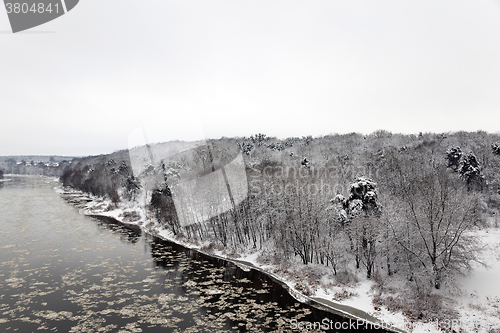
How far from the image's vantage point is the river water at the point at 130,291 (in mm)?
16891

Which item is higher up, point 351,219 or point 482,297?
point 351,219

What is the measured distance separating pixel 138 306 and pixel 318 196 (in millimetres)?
17490

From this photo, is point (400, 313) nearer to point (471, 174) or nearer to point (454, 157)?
point (471, 174)

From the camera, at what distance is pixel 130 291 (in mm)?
21125

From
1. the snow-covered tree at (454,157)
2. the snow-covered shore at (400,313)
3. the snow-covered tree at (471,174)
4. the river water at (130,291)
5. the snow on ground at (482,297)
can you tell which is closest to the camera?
the snow on ground at (482,297)

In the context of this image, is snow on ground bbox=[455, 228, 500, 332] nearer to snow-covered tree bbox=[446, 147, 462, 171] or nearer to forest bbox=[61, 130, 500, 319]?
forest bbox=[61, 130, 500, 319]

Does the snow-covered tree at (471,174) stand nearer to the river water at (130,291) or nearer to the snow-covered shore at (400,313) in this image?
the snow-covered shore at (400,313)

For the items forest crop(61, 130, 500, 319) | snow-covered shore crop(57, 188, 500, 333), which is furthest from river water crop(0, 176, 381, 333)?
forest crop(61, 130, 500, 319)

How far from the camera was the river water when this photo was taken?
1689 centimetres

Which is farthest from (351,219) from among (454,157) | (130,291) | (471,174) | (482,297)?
(454,157)

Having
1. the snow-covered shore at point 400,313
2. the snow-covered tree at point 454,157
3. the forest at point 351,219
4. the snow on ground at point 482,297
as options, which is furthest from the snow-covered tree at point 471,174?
the snow on ground at point 482,297

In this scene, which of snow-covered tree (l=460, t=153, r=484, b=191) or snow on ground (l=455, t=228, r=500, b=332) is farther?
snow-covered tree (l=460, t=153, r=484, b=191)

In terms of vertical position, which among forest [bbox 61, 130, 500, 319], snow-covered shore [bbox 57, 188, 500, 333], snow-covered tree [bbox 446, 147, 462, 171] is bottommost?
snow-covered shore [bbox 57, 188, 500, 333]

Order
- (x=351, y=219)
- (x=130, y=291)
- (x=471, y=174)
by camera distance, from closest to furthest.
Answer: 1. (x=130, y=291)
2. (x=351, y=219)
3. (x=471, y=174)
